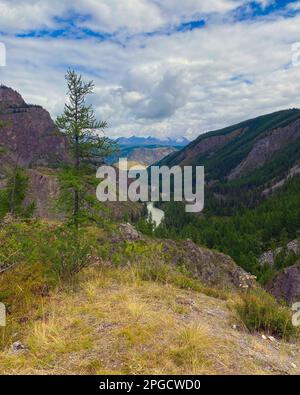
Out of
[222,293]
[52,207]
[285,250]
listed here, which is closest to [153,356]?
[222,293]

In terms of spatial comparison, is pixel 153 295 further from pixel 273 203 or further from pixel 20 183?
pixel 273 203

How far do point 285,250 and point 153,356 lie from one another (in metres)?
120

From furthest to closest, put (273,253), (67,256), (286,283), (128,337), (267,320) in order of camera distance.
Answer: (273,253) < (286,283) < (67,256) < (267,320) < (128,337)

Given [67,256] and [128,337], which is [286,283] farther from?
[128,337]

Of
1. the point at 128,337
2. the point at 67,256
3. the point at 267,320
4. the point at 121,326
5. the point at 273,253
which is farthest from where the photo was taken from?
the point at 273,253

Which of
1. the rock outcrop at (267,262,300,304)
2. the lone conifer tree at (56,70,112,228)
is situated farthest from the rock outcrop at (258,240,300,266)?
the lone conifer tree at (56,70,112,228)

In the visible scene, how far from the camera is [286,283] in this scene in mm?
77750

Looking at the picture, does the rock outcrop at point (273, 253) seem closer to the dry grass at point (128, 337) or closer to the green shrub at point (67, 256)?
the green shrub at point (67, 256)

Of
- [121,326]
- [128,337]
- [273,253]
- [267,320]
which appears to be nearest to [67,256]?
[121,326]

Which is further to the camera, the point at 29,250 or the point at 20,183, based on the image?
the point at 20,183

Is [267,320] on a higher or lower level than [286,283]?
higher

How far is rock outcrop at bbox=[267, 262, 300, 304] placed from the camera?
2909 inches

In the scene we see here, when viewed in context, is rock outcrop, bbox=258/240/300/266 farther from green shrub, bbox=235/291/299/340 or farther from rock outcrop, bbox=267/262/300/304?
green shrub, bbox=235/291/299/340
